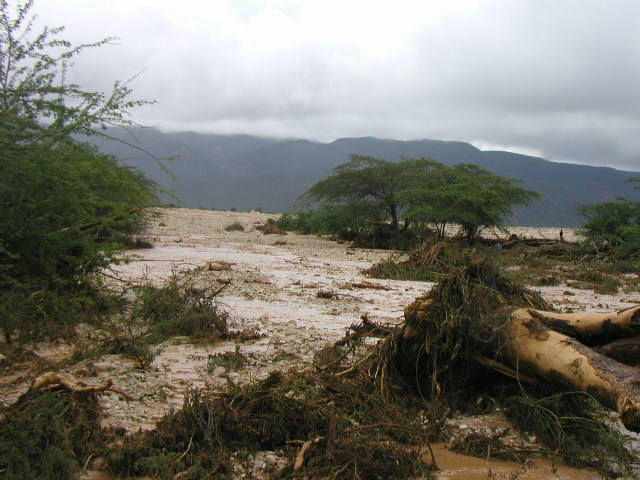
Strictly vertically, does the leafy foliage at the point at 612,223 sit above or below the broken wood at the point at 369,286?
above

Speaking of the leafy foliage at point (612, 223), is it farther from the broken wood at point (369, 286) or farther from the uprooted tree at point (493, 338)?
the uprooted tree at point (493, 338)

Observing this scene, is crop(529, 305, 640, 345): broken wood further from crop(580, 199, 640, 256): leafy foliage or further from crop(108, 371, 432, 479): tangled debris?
crop(580, 199, 640, 256): leafy foliage

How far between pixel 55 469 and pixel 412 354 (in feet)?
8.15

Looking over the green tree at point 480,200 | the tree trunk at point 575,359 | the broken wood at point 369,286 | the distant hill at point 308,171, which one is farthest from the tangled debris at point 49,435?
the distant hill at point 308,171

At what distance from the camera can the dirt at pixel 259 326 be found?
12.1 ft

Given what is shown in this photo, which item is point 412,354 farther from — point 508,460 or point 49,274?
point 49,274

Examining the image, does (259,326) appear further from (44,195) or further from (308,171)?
(308,171)

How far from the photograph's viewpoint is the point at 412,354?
4.08 m

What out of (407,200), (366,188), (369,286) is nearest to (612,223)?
(407,200)

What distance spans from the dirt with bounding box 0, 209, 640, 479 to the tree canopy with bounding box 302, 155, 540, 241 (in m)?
5.79

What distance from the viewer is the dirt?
3.70 metres

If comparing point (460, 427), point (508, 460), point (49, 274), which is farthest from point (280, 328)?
point (508, 460)

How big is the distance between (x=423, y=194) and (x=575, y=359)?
1612 cm

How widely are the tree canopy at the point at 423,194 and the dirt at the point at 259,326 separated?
5.79m
